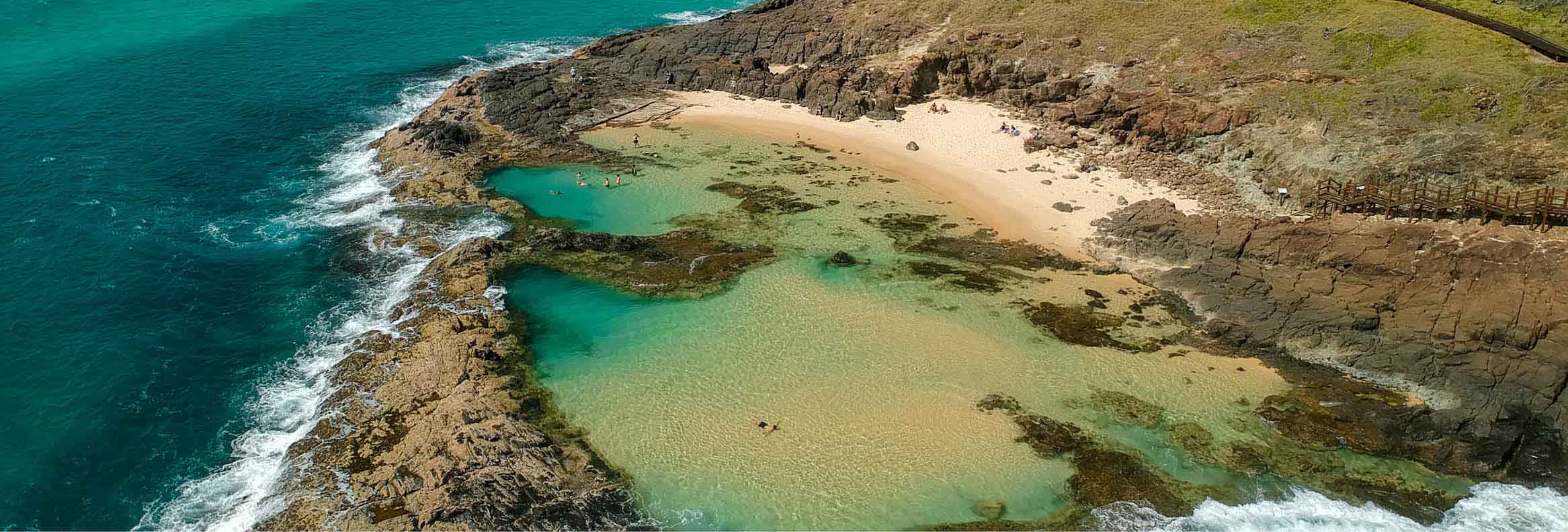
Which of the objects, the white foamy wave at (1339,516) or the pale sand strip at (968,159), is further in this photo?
the pale sand strip at (968,159)

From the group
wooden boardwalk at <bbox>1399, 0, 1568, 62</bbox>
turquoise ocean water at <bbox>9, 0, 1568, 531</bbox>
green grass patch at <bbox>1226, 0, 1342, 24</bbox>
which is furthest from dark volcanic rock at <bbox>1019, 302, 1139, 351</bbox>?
green grass patch at <bbox>1226, 0, 1342, 24</bbox>

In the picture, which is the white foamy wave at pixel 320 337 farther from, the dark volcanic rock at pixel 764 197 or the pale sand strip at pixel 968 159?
the pale sand strip at pixel 968 159

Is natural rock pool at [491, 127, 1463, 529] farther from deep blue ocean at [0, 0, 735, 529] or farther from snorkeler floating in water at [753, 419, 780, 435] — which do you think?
deep blue ocean at [0, 0, 735, 529]

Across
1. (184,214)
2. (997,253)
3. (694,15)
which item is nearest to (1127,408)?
(997,253)

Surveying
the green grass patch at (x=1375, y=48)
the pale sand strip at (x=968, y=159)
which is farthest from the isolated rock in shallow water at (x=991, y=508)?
the green grass patch at (x=1375, y=48)

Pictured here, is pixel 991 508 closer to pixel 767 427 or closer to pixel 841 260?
pixel 767 427

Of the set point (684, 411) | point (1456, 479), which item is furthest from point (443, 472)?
point (1456, 479)

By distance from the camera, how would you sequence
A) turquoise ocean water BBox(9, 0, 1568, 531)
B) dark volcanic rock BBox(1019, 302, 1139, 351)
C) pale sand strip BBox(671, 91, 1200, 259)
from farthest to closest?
pale sand strip BBox(671, 91, 1200, 259) → dark volcanic rock BBox(1019, 302, 1139, 351) → turquoise ocean water BBox(9, 0, 1568, 531)
